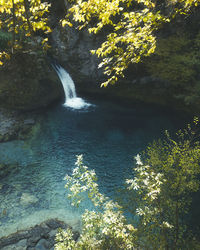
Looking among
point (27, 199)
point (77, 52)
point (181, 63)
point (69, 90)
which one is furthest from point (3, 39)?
point (181, 63)

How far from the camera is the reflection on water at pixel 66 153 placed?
9.45 meters

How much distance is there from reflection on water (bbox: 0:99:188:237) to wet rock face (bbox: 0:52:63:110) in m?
1.81

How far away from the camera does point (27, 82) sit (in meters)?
17.1

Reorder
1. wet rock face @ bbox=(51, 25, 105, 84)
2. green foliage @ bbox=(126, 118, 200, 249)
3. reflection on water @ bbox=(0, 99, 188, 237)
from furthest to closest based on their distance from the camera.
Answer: wet rock face @ bbox=(51, 25, 105, 84) → reflection on water @ bbox=(0, 99, 188, 237) → green foliage @ bbox=(126, 118, 200, 249)

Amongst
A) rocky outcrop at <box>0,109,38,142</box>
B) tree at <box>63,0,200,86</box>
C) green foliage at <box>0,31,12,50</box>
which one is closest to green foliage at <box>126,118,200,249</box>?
tree at <box>63,0,200,86</box>

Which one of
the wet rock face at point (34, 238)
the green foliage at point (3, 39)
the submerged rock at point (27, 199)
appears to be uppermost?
the green foliage at point (3, 39)

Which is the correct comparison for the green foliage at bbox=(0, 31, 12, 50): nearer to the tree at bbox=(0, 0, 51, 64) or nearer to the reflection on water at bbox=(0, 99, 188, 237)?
the reflection on water at bbox=(0, 99, 188, 237)

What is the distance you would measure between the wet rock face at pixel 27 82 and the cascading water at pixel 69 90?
1.04 meters

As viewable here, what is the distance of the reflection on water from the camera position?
9.45 metres

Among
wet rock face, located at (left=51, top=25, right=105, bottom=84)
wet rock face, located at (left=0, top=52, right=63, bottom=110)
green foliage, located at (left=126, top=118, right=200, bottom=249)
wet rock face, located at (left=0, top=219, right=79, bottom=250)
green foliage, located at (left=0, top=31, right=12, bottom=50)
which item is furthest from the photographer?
wet rock face, located at (left=51, top=25, right=105, bottom=84)

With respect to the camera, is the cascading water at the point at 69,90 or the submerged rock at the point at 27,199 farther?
the cascading water at the point at 69,90

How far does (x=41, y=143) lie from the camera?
1391cm

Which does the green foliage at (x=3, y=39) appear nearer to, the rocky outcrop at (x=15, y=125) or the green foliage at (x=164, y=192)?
the rocky outcrop at (x=15, y=125)

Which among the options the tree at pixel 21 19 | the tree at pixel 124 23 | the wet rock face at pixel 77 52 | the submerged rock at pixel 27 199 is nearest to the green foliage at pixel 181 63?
the wet rock face at pixel 77 52
